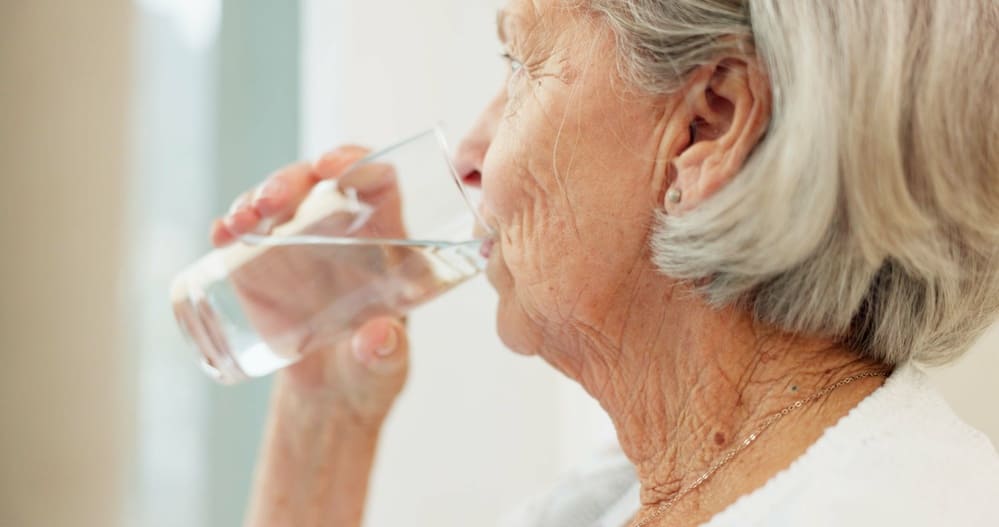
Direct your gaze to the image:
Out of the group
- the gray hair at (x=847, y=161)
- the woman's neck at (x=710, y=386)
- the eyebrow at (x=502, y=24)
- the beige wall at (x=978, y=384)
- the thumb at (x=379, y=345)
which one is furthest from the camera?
the thumb at (x=379, y=345)

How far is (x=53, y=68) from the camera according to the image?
74.2 inches

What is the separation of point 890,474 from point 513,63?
48 centimetres

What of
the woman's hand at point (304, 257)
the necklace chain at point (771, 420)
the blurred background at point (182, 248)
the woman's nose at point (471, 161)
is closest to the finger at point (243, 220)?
the woman's hand at point (304, 257)

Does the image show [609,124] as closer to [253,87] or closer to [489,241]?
[489,241]

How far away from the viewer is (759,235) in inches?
31.6

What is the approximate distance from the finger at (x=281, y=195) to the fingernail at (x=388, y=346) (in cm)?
25

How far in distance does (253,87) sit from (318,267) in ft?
3.37

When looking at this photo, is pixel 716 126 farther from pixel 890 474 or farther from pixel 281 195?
pixel 281 195

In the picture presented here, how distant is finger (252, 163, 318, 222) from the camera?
1.10m

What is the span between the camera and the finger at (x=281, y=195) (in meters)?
1.10

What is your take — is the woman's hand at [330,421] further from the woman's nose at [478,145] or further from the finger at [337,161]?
the woman's nose at [478,145]

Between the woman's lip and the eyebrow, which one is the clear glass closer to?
the woman's lip

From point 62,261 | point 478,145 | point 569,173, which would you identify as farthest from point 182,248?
point 569,173

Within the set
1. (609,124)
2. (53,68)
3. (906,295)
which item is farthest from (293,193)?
(53,68)
